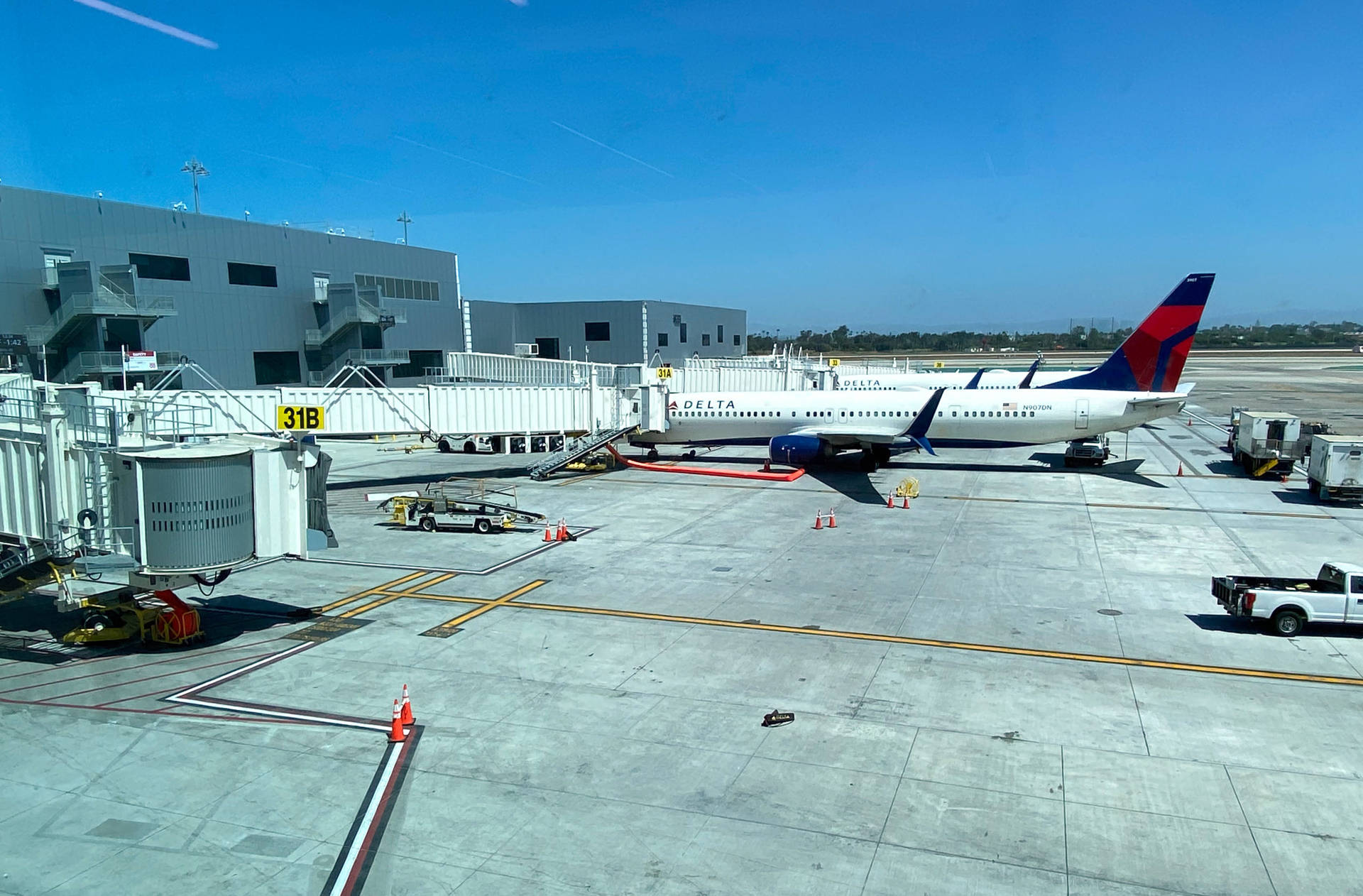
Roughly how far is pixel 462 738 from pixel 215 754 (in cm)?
382

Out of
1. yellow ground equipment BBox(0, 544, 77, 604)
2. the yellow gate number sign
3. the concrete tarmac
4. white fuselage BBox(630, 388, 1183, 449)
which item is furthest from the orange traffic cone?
white fuselage BBox(630, 388, 1183, 449)

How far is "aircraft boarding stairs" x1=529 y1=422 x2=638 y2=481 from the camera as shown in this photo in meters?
42.2

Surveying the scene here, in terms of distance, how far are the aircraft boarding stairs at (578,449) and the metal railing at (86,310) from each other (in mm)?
23352

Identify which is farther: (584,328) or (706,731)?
(584,328)

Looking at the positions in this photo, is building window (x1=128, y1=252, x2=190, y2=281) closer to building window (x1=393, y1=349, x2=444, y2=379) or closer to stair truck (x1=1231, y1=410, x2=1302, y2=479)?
building window (x1=393, y1=349, x2=444, y2=379)

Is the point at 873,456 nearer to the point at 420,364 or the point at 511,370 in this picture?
the point at 511,370

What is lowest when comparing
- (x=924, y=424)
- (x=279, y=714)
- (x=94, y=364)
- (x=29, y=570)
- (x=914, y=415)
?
(x=279, y=714)

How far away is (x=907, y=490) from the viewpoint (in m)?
35.9

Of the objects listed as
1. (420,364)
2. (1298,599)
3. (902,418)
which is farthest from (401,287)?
(1298,599)

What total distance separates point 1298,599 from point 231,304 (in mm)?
56344

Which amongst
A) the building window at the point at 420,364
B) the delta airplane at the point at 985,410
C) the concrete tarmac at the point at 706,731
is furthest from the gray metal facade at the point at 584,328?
the concrete tarmac at the point at 706,731

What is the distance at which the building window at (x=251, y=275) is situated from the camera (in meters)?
53.6

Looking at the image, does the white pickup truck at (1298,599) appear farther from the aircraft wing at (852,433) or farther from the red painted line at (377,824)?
the aircraft wing at (852,433)

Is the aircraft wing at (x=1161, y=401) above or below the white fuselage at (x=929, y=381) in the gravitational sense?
below
